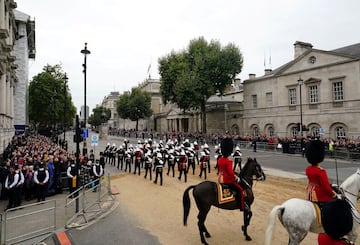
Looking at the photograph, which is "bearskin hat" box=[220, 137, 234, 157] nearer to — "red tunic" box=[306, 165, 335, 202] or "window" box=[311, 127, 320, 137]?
"red tunic" box=[306, 165, 335, 202]

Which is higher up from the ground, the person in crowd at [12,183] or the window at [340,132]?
the window at [340,132]

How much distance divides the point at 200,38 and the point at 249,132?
770 inches

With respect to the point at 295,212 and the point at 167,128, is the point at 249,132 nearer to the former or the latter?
the point at 167,128

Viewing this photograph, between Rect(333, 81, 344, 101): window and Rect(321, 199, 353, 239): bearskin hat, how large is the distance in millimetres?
33121

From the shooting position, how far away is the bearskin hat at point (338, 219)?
313cm

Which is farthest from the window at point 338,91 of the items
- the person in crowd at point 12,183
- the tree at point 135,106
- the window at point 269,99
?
the tree at point 135,106

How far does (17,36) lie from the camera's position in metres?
35.1

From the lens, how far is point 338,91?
1234 inches

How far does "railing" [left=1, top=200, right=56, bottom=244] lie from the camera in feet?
23.5

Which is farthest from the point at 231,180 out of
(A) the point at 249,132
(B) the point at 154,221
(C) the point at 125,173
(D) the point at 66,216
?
(A) the point at 249,132

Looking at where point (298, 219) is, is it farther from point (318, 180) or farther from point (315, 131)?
point (315, 131)

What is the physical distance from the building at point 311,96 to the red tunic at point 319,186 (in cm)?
2383

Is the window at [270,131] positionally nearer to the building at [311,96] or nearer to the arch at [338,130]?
the building at [311,96]

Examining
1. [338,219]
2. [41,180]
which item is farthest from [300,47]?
[338,219]
